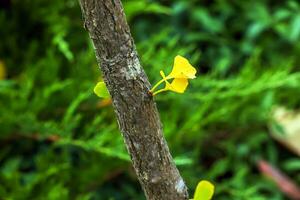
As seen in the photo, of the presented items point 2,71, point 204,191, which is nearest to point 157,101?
point 2,71

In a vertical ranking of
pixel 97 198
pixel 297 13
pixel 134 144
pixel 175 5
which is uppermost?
pixel 175 5

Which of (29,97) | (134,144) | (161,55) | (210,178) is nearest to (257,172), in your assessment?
(210,178)

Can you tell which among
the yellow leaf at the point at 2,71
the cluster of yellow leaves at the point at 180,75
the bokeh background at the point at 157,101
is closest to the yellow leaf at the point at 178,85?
the cluster of yellow leaves at the point at 180,75

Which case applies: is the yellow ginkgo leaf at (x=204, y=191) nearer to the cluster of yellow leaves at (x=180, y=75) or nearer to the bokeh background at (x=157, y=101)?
the cluster of yellow leaves at (x=180, y=75)

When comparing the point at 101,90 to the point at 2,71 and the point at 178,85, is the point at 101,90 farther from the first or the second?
the point at 2,71

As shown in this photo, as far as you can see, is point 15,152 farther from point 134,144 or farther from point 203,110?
point 134,144

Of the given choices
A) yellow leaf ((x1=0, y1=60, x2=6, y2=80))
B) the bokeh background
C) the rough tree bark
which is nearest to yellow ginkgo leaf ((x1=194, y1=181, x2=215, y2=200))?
the rough tree bark
